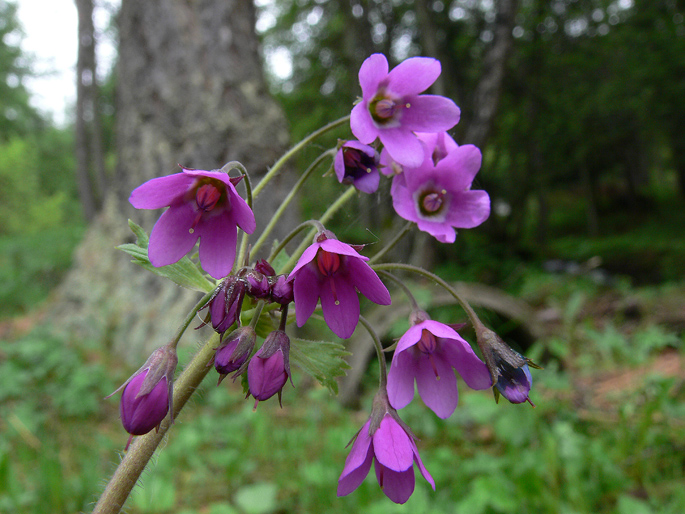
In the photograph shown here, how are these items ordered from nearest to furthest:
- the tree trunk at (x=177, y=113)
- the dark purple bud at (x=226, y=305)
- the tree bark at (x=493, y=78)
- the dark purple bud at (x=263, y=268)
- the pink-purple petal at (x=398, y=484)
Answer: the dark purple bud at (x=226, y=305) → the dark purple bud at (x=263, y=268) → the pink-purple petal at (x=398, y=484) → the tree trunk at (x=177, y=113) → the tree bark at (x=493, y=78)

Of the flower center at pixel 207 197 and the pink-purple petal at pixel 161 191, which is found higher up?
the pink-purple petal at pixel 161 191

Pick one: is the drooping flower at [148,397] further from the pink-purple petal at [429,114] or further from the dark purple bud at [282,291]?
the pink-purple petal at [429,114]

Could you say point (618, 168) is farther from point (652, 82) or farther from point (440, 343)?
point (440, 343)

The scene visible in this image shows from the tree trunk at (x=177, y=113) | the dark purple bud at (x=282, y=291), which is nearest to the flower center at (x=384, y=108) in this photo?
the dark purple bud at (x=282, y=291)

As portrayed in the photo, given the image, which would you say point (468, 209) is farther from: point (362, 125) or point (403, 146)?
point (362, 125)

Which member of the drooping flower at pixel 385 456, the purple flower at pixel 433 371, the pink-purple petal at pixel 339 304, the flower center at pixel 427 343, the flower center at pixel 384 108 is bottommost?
the drooping flower at pixel 385 456
